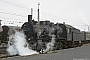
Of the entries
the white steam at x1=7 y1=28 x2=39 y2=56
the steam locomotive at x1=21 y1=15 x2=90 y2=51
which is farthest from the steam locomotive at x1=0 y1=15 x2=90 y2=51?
the white steam at x1=7 y1=28 x2=39 y2=56

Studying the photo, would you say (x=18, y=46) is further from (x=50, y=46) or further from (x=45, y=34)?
(x=50, y=46)

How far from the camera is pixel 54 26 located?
81.5ft

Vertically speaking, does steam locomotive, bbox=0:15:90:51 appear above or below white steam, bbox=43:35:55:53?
above

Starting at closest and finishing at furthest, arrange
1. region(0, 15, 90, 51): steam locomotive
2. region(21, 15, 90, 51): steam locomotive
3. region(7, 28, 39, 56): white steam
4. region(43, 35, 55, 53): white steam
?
region(7, 28, 39, 56): white steam < region(0, 15, 90, 51): steam locomotive < region(21, 15, 90, 51): steam locomotive < region(43, 35, 55, 53): white steam

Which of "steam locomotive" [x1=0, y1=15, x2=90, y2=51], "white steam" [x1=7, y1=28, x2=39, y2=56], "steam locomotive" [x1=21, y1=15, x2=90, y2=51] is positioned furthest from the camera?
"steam locomotive" [x1=21, y1=15, x2=90, y2=51]

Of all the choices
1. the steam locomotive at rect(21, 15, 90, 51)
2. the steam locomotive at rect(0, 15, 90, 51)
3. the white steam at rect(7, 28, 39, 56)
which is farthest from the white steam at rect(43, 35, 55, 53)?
the white steam at rect(7, 28, 39, 56)

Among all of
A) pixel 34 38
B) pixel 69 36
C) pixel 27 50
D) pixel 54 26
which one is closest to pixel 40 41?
pixel 34 38

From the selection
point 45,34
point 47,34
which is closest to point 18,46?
point 45,34

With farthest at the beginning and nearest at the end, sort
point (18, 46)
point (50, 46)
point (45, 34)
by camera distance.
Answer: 1. point (45, 34)
2. point (50, 46)
3. point (18, 46)

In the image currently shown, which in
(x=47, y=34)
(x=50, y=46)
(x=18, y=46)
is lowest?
(x=50, y=46)

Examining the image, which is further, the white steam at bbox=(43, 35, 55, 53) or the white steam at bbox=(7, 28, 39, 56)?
the white steam at bbox=(43, 35, 55, 53)

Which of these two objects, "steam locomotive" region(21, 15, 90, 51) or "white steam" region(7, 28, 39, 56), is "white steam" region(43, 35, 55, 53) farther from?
"white steam" region(7, 28, 39, 56)

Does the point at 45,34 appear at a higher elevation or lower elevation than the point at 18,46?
higher

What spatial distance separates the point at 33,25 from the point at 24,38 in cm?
183
